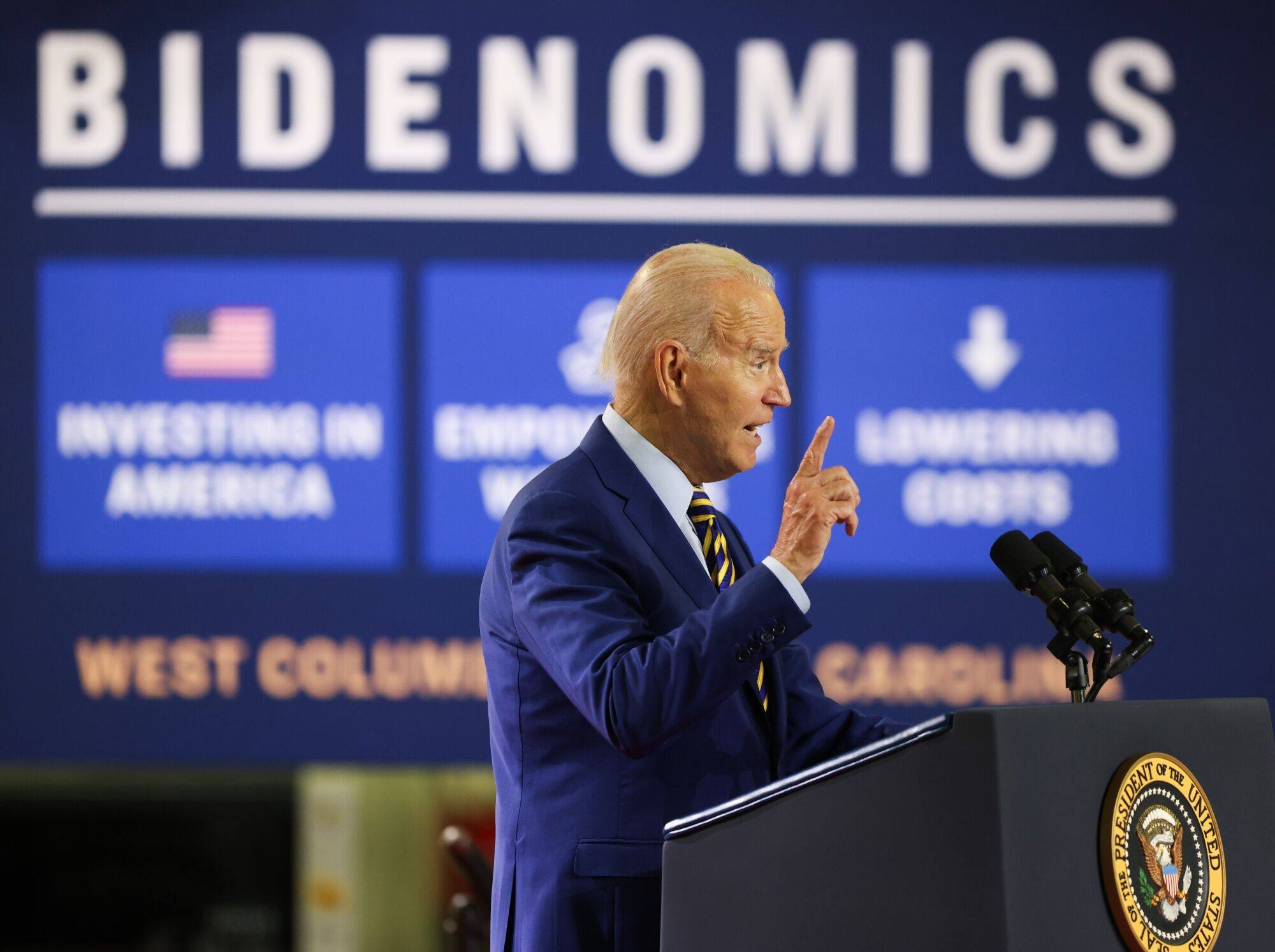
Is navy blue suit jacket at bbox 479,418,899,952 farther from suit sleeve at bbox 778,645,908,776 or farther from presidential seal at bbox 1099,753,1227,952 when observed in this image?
presidential seal at bbox 1099,753,1227,952

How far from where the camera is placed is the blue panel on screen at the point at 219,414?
331 centimetres

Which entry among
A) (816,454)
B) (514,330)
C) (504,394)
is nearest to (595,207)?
(514,330)

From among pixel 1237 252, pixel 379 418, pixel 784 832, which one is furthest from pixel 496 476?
pixel 784 832

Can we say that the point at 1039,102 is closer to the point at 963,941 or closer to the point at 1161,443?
the point at 1161,443

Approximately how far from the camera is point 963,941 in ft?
3.72

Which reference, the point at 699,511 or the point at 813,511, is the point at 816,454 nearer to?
the point at 813,511

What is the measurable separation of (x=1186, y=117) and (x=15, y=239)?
9.20 feet

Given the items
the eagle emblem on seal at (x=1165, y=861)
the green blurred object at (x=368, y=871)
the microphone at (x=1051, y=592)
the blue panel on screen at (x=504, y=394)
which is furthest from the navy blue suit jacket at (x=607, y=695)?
the green blurred object at (x=368, y=871)

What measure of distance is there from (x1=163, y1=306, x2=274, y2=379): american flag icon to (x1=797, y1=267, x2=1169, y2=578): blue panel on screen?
127cm

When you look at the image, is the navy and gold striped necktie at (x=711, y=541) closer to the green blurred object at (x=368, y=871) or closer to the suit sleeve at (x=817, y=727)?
the suit sleeve at (x=817, y=727)

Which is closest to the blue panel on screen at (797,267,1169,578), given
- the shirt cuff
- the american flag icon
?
the american flag icon

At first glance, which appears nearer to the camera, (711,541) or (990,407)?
(711,541)

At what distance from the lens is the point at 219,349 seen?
11.0 feet

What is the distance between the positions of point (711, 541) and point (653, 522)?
0.37 ft
